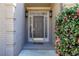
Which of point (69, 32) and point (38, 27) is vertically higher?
point (69, 32)

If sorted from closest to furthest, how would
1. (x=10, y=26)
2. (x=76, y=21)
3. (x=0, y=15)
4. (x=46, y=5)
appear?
1. (x=76, y=21)
2. (x=0, y=15)
3. (x=10, y=26)
4. (x=46, y=5)

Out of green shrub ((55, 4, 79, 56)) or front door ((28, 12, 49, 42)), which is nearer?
green shrub ((55, 4, 79, 56))

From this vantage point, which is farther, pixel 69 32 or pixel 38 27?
pixel 38 27

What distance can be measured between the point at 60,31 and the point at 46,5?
861 cm

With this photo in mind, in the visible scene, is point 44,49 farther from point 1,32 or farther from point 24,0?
point 24,0

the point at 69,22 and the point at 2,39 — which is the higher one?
the point at 69,22

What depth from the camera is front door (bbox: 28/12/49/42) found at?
13961mm

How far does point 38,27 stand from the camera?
1411 centimetres

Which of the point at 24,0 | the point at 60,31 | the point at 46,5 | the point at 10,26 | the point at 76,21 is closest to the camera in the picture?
the point at 24,0

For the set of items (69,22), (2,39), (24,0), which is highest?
(24,0)

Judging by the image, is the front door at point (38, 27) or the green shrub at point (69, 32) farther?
the front door at point (38, 27)

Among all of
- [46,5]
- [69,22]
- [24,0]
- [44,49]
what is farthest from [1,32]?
[46,5]

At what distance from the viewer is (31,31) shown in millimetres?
14156

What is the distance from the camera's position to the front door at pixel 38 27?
550 inches
